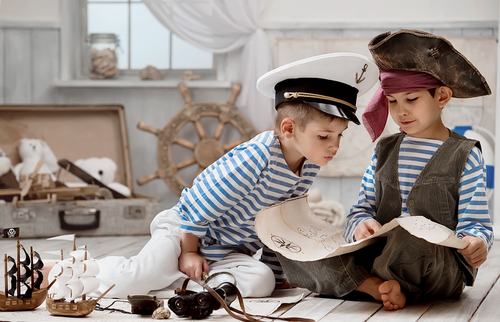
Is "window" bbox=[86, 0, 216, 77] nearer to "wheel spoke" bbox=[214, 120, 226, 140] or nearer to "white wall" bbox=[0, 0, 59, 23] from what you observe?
"white wall" bbox=[0, 0, 59, 23]

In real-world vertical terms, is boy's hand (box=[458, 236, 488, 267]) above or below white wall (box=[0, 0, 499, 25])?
below

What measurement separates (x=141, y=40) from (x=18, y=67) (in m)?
0.65

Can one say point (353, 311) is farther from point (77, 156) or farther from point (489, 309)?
point (77, 156)

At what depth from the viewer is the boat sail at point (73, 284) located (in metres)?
1.12

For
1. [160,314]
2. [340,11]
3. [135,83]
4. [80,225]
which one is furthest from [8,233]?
[340,11]

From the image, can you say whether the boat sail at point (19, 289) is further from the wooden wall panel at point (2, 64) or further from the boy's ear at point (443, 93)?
the wooden wall panel at point (2, 64)

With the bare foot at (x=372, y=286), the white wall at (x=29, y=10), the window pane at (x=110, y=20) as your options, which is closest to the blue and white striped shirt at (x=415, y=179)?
the bare foot at (x=372, y=286)

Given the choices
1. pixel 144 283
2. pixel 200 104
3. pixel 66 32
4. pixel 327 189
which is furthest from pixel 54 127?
pixel 144 283

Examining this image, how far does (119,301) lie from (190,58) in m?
1.98

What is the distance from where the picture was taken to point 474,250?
3.89ft

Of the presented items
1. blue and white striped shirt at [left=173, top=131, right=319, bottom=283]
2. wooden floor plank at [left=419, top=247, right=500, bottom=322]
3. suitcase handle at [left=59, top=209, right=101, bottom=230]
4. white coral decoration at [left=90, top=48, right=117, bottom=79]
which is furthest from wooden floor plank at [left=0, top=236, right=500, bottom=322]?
white coral decoration at [left=90, top=48, right=117, bottom=79]

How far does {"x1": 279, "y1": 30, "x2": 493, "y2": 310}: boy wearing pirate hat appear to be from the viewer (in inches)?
48.4

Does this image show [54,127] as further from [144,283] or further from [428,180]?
[428,180]

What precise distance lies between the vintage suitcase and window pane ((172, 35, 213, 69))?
0.43 metres
